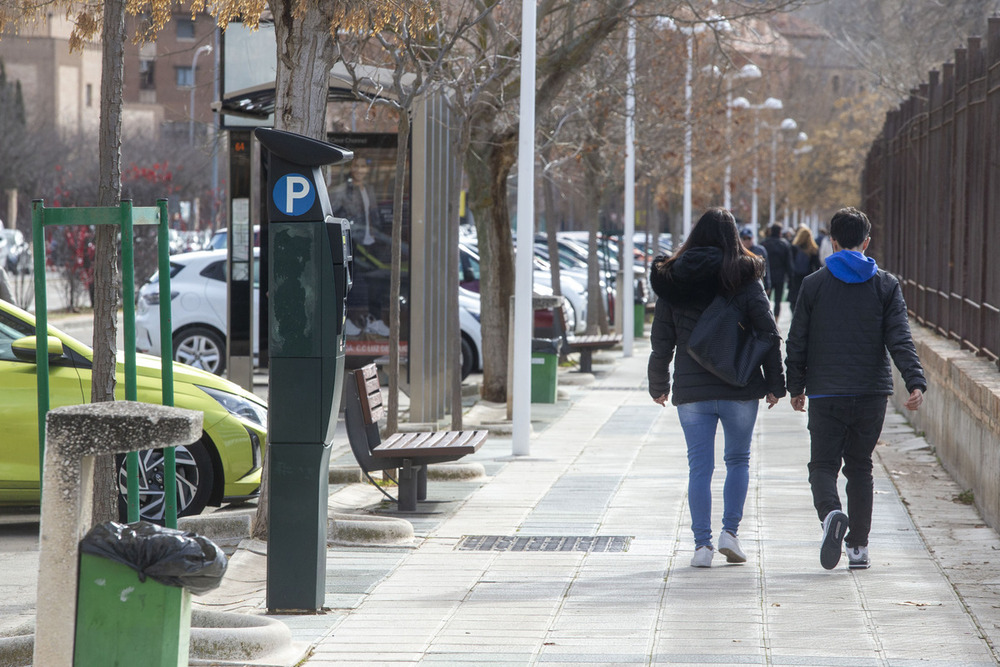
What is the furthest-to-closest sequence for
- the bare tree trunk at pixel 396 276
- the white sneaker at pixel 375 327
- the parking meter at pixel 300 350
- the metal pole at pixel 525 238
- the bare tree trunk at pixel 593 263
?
the bare tree trunk at pixel 593 263 < the white sneaker at pixel 375 327 < the metal pole at pixel 525 238 < the bare tree trunk at pixel 396 276 < the parking meter at pixel 300 350

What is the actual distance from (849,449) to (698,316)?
96 centimetres

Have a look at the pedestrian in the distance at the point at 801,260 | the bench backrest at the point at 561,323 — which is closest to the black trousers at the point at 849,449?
the bench backrest at the point at 561,323

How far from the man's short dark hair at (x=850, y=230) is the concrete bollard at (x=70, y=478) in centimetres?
406

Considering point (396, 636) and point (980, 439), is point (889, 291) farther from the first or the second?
point (396, 636)

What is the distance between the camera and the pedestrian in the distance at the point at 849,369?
6617 millimetres

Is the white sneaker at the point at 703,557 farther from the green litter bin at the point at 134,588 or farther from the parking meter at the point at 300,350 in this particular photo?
the green litter bin at the point at 134,588

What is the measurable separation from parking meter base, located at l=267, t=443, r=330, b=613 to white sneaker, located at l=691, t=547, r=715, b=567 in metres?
1.92

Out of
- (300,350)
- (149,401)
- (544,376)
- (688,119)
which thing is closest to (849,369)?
(300,350)

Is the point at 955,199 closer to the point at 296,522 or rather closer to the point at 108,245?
the point at 296,522

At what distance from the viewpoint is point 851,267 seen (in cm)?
670

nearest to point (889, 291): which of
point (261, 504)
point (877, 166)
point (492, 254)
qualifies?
point (261, 504)

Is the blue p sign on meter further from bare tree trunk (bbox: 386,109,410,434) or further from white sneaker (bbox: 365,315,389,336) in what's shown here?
white sneaker (bbox: 365,315,389,336)

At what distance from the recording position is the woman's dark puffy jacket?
672 cm

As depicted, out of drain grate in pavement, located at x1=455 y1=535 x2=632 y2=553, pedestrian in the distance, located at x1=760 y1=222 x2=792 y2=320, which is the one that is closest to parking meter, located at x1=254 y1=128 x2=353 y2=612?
drain grate in pavement, located at x1=455 y1=535 x2=632 y2=553
